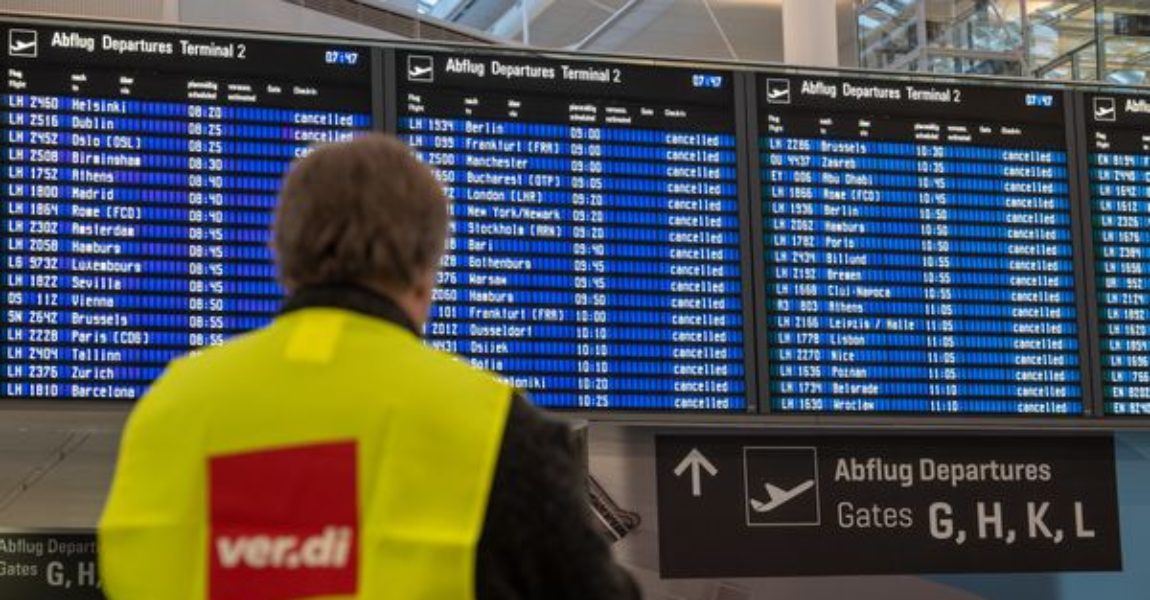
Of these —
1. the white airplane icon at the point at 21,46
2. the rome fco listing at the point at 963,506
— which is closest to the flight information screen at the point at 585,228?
the rome fco listing at the point at 963,506

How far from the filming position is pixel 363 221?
155 centimetres

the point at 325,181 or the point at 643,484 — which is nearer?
the point at 325,181

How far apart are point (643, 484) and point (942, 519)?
1.09 meters

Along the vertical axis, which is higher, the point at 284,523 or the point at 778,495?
the point at 284,523

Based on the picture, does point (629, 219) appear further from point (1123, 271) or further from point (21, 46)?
point (21, 46)

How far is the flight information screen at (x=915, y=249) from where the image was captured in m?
5.63

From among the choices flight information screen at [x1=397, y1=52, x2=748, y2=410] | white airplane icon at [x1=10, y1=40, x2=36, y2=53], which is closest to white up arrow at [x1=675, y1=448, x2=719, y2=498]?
flight information screen at [x1=397, y1=52, x2=748, y2=410]

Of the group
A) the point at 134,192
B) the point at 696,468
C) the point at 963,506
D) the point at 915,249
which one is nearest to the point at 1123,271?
the point at 915,249

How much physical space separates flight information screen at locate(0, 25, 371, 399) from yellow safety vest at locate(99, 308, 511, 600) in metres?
3.57

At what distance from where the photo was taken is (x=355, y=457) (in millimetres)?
1476

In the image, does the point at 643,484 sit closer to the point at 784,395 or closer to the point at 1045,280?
the point at 784,395

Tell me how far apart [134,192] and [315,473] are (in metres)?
3.85

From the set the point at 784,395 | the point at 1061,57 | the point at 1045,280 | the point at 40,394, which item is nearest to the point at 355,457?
the point at 40,394

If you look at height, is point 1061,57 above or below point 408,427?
above
